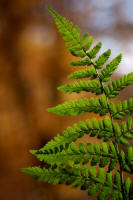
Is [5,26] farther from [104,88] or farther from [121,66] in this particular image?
[104,88]

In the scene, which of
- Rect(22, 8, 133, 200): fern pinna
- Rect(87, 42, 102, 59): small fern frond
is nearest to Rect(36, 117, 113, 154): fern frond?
Rect(22, 8, 133, 200): fern pinna

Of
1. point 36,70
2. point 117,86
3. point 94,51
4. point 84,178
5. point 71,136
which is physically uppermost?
point 36,70

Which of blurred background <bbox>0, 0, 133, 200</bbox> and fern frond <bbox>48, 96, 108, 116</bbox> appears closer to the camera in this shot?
fern frond <bbox>48, 96, 108, 116</bbox>

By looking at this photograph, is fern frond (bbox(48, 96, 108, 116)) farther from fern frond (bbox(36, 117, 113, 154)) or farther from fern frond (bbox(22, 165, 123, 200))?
fern frond (bbox(22, 165, 123, 200))

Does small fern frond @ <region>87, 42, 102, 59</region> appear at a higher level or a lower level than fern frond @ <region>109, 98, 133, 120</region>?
higher

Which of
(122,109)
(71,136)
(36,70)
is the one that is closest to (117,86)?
(122,109)

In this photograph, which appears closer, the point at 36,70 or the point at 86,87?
the point at 86,87

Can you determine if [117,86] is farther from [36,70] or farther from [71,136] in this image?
[36,70]

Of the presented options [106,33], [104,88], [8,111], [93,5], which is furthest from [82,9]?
[104,88]

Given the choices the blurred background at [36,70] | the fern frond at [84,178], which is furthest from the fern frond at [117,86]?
the blurred background at [36,70]
